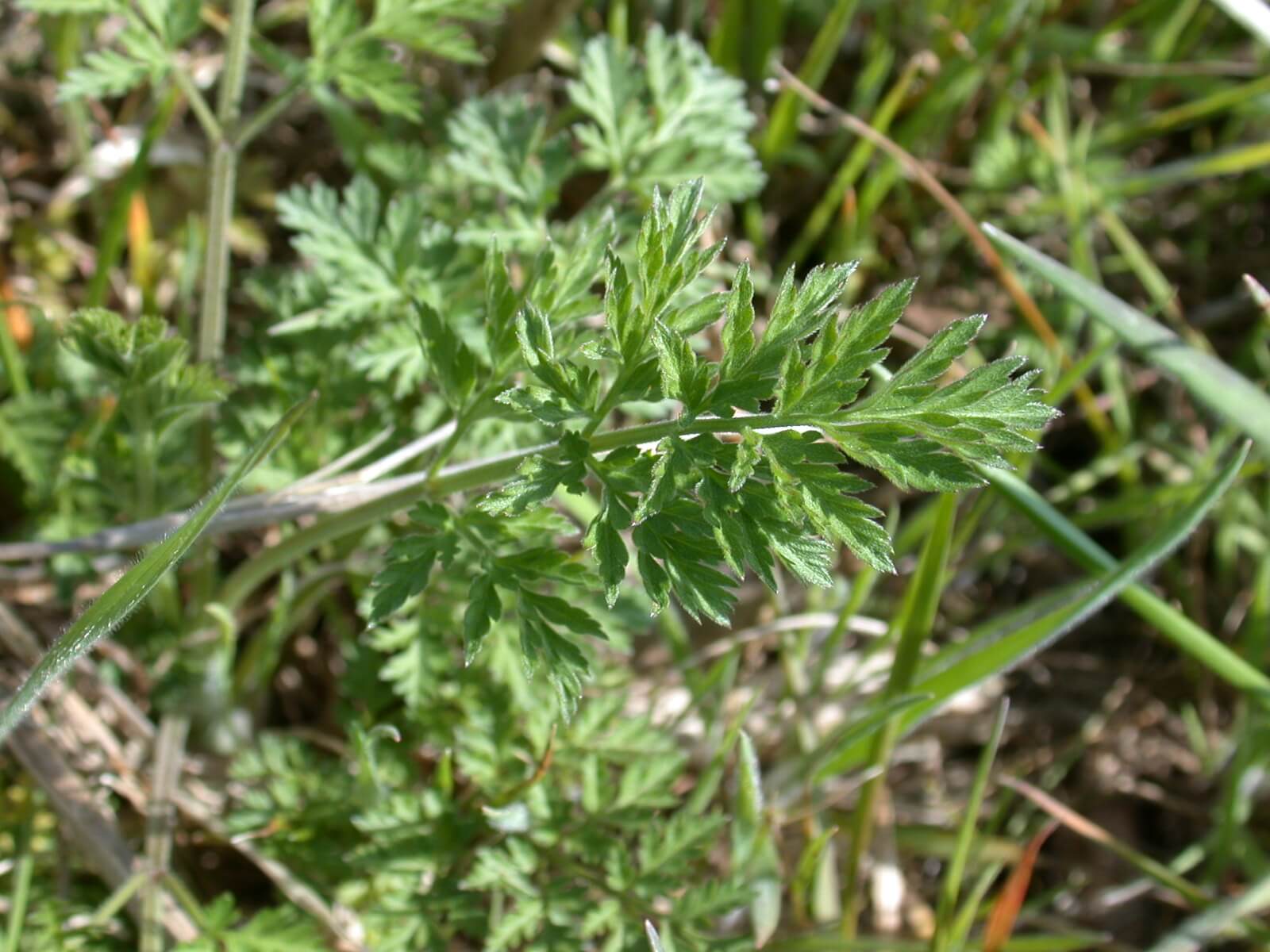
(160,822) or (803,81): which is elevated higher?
(803,81)

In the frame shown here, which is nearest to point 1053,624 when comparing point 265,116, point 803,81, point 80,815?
point 265,116

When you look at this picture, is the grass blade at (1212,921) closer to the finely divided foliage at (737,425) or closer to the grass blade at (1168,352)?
the grass blade at (1168,352)

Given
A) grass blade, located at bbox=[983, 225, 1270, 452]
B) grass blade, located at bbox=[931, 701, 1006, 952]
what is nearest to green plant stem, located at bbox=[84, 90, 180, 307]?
grass blade, located at bbox=[983, 225, 1270, 452]

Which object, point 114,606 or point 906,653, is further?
point 906,653

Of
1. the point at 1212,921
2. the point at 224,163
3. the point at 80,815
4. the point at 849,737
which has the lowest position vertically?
the point at 80,815

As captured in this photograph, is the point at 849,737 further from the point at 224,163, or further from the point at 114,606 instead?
the point at 224,163

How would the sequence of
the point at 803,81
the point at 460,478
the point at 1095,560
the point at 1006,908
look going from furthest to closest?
the point at 803,81 → the point at 1006,908 → the point at 1095,560 → the point at 460,478

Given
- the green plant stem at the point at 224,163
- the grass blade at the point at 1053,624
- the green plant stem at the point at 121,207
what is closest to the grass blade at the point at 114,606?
the green plant stem at the point at 224,163

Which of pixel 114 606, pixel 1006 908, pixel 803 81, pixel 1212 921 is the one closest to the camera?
pixel 114 606
